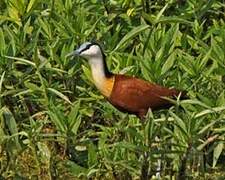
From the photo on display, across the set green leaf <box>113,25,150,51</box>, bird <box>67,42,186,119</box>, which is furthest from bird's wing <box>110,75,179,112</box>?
green leaf <box>113,25,150,51</box>

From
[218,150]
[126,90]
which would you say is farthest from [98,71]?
[218,150]

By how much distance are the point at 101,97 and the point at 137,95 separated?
1.47ft

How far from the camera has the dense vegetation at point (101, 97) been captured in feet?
18.1

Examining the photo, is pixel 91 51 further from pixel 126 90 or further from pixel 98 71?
pixel 126 90

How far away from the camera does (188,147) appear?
5289mm

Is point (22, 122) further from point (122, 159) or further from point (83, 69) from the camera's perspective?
point (122, 159)

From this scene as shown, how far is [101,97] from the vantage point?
20.1 ft

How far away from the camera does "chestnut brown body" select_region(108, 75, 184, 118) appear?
570cm

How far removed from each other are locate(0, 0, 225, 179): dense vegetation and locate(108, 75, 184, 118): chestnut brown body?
9cm

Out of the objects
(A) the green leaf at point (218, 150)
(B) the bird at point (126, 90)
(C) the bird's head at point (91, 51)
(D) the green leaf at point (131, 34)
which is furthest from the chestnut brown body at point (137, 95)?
(D) the green leaf at point (131, 34)

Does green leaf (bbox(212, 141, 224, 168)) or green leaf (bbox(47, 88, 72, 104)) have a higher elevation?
green leaf (bbox(47, 88, 72, 104))

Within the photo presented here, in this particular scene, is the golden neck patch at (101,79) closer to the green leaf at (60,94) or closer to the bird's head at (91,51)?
the bird's head at (91,51)

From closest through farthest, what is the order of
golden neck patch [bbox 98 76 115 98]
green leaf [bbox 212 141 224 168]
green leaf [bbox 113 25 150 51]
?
green leaf [bbox 212 141 224 168] < golden neck patch [bbox 98 76 115 98] < green leaf [bbox 113 25 150 51]

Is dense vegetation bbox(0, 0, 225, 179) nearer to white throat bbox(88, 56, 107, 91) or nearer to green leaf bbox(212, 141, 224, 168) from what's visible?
green leaf bbox(212, 141, 224, 168)
